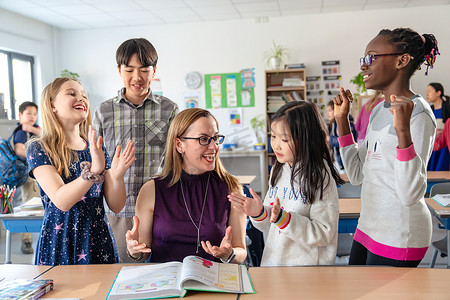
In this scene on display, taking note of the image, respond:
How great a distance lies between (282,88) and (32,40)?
430cm

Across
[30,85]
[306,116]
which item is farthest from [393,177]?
[30,85]

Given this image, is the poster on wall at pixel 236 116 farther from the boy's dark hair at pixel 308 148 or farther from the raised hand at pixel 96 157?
the raised hand at pixel 96 157

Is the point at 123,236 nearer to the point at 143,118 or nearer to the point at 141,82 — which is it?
the point at 143,118

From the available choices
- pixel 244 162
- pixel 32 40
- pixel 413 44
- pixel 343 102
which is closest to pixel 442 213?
pixel 343 102

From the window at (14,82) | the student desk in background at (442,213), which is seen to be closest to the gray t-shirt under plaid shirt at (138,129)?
the student desk in background at (442,213)

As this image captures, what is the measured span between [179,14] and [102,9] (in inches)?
48.2

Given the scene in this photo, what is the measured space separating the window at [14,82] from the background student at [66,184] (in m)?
5.10

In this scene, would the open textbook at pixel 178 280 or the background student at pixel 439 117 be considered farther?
the background student at pixel 439 117

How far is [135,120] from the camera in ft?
7.79

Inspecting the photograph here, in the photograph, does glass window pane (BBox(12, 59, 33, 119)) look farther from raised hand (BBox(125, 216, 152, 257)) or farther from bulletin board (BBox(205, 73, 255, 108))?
raised hand (BBox(125, 216, 152, 257))

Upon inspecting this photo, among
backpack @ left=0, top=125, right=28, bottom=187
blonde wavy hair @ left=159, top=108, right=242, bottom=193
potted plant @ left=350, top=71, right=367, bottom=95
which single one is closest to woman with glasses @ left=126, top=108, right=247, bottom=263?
blonde wavy hair @ left=159, top=108, right=242, bottom=193

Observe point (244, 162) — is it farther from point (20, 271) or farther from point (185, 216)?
point (20, 271)

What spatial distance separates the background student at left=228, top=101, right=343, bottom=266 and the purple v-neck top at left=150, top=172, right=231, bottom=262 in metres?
0.24

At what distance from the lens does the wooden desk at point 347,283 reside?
1309 mm
